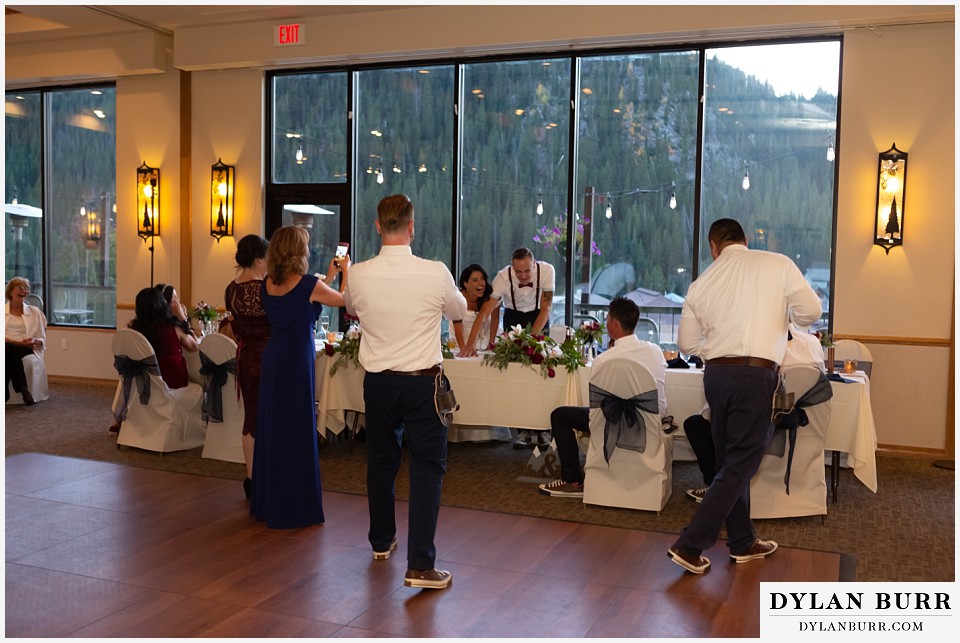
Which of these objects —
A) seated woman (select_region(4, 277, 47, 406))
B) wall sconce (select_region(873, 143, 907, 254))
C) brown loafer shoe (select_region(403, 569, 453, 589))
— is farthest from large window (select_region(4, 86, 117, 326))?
wall sconce (select_region(873, 143, 907, 254))

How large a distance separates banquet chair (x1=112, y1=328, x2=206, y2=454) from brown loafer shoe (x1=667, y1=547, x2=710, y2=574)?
4.33 meters

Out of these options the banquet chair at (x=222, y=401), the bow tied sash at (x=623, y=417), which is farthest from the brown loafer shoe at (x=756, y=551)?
the banquet chair at (x=222, y=401)

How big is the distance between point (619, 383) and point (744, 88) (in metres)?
4.33

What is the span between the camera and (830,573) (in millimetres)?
4539

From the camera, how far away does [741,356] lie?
4367 millimetres

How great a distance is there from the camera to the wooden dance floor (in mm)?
3805

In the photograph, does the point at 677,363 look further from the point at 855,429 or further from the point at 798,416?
the point at 798,416

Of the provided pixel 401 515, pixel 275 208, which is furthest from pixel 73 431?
pixel 401 515

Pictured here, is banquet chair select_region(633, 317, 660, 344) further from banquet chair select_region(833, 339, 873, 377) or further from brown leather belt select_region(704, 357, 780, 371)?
brown leather belt select_region(704, 357, 780, 371)

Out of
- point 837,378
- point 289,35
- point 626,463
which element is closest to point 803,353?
point 837,378

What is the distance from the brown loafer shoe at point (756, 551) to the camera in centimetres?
461

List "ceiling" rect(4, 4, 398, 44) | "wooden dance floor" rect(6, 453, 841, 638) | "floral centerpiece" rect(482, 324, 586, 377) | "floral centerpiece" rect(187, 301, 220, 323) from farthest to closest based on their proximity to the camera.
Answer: "ceiling" rect(4, 4, 398, 44) < "floral centerpiece" rect(187, 301, 220, 323) < "floral centerpiece" rect(482, 324, 586, 377) < "wooden dance floor" rect(6, 453, 841, 638)

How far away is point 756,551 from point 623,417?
113 centimetres

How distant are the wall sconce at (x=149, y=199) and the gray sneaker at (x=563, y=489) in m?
6.70
